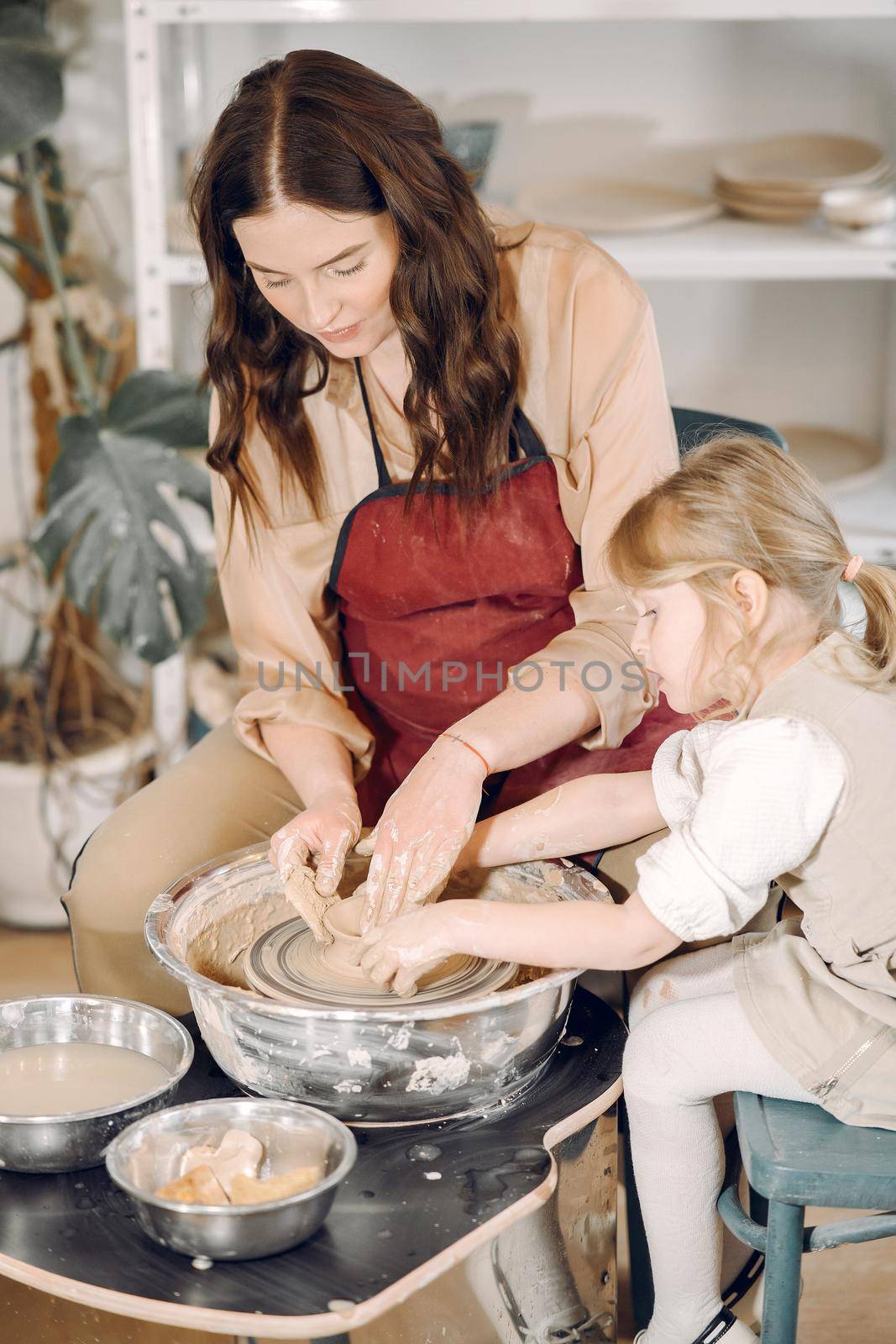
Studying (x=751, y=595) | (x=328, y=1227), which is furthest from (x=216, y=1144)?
(x=751, y=595)

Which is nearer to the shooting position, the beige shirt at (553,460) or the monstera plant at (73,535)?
the beige shirt at (553,460)

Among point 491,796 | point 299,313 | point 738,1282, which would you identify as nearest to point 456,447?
point 299,313

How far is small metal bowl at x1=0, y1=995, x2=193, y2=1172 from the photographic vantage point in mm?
1137

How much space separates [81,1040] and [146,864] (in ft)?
0.82

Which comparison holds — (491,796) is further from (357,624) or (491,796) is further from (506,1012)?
(506,1012)

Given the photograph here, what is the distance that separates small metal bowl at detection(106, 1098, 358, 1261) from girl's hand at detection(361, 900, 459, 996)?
14cm

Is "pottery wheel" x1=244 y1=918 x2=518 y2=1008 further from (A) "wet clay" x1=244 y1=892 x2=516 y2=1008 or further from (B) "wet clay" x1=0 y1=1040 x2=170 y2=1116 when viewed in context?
(B) "wet clay" x1=0 y1=1040 x2=170 y2=1116

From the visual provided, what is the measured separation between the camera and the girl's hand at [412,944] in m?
1.22

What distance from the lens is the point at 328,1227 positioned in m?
1.10

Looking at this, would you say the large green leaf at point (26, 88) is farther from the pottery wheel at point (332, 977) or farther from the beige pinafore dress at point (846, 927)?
the beige pinafore dress at point (846, 927)

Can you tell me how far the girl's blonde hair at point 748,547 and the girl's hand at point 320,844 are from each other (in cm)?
41

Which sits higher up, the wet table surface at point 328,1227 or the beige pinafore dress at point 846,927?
the beige pinafore dress at point 846,927

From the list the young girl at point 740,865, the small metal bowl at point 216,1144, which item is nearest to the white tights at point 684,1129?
the young girl at point 740,865

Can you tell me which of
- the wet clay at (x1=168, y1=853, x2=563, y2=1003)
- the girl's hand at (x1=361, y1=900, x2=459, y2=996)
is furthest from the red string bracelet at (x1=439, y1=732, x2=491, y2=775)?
the girl's hand at (x1=361, y1=900, x2=459, y2=996)
